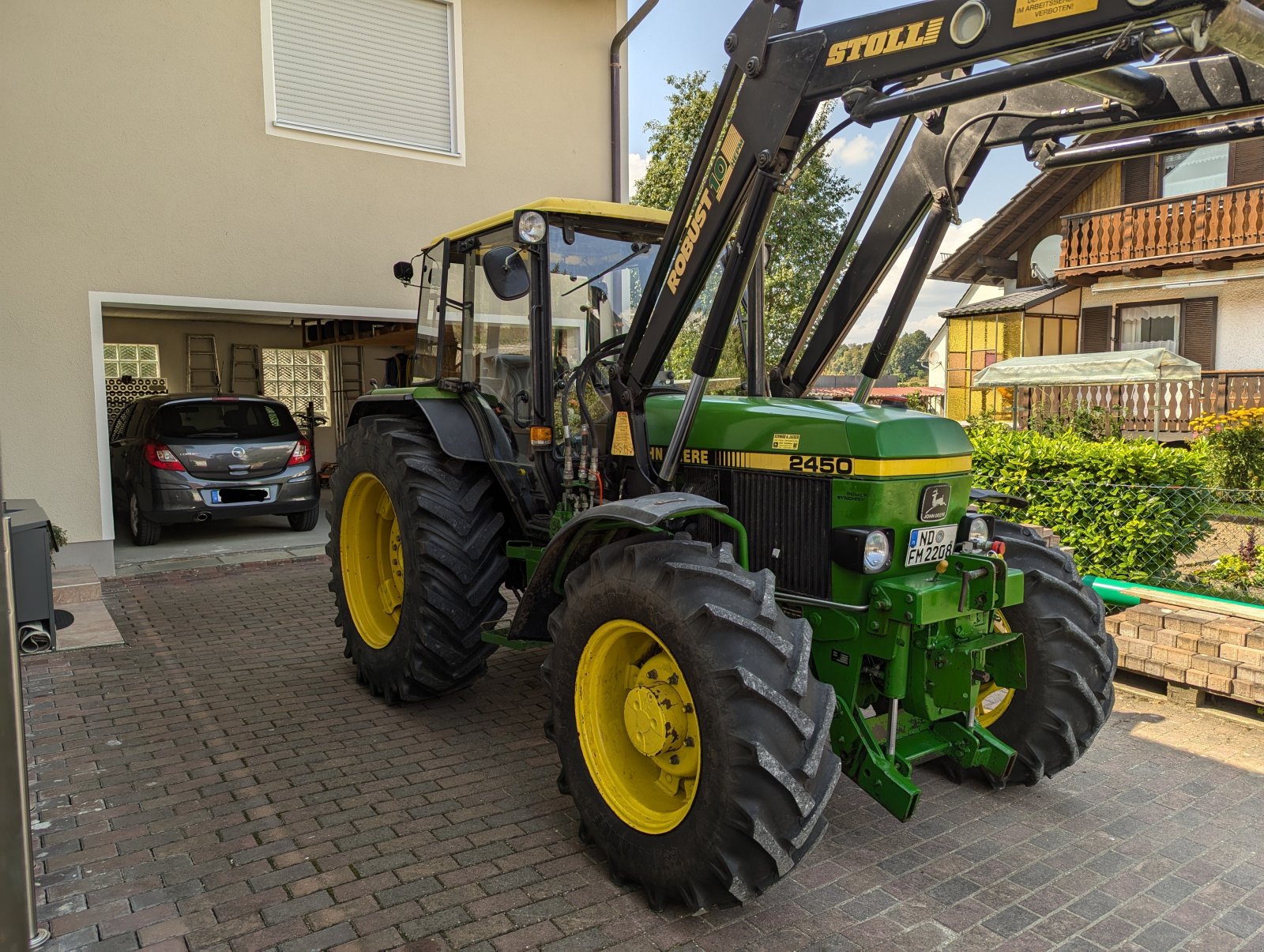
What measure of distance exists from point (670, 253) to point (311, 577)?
5.83 m

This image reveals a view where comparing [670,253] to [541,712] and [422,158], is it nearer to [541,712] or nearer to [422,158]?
[541,712]

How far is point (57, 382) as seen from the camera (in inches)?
304

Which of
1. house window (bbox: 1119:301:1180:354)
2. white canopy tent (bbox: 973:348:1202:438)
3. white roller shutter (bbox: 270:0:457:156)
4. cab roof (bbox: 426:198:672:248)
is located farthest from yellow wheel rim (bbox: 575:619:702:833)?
house window (bbox: 1119:301:1180:354)

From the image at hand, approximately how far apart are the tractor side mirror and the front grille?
1.17m

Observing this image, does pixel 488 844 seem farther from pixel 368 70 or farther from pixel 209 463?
pixel 368 70

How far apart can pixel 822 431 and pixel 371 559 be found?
10.3 ft

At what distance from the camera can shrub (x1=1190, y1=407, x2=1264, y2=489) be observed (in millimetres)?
10000

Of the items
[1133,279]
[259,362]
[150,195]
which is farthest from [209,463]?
[1133,279]

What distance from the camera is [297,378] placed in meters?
15.1

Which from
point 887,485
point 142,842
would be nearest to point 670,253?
point 887,485

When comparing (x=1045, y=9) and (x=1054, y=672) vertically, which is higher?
(x=1045, y=9)

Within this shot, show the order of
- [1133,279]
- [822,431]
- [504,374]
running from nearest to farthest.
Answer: [822,431], [504,374], [1133,279]

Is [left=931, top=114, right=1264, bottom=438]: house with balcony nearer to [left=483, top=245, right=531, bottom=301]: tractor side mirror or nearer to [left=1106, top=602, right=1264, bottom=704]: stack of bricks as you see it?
[left=1106, top=602, right=1264, bottom=704]: stack of bricks

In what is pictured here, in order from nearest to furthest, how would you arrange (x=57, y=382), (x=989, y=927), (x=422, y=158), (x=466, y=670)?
(x=989, y=927) < (x=466, y=670) < (x=57, y=382) < (x=422, y=158)
